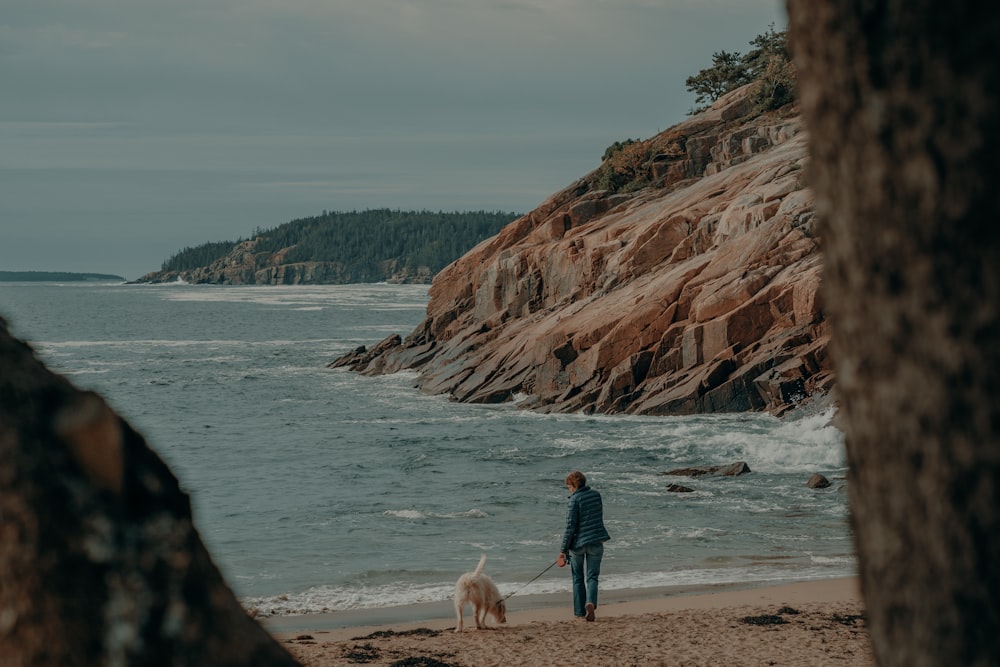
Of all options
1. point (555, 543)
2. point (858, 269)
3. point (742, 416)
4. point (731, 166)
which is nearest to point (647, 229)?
point (731, 166)

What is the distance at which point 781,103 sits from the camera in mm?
50094

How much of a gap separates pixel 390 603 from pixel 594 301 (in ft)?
78.4

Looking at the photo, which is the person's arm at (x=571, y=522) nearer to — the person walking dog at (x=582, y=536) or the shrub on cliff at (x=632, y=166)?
the person walking dog at (x=582, y=536)

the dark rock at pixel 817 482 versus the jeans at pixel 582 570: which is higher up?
the jeans at pixel 582 570

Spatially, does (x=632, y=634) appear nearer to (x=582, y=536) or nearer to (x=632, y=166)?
(x=582, y=536)

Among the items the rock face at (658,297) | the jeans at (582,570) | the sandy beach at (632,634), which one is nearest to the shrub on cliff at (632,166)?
the rock face at (658,297)

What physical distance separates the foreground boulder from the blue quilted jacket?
30.0 ft

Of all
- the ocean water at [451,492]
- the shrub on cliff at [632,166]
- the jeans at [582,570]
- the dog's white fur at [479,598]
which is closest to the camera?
the dog's white fur at [479,598]

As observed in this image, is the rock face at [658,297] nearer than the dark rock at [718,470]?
No

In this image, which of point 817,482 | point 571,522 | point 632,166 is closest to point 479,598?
point 571,522

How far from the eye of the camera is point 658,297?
106ft

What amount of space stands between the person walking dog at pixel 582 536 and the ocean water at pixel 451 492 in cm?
286

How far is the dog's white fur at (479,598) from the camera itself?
10.9 m

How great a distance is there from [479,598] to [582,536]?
130 cm
